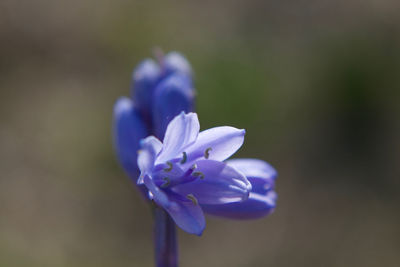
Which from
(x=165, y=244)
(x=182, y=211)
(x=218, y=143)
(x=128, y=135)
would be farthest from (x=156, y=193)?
(x=128, y=135)

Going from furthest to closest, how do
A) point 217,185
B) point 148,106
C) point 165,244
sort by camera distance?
point 148,106, point 165,244, point 217,185

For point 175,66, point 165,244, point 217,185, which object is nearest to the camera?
point 217,185

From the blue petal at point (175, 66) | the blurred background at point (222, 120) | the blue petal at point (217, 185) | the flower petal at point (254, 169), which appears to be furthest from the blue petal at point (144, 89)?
the blurred background at point (222, 120)

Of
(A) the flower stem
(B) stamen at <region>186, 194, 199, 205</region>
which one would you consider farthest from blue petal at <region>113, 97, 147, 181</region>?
(B) stamen at <region>186, 194, 199, 205</region>

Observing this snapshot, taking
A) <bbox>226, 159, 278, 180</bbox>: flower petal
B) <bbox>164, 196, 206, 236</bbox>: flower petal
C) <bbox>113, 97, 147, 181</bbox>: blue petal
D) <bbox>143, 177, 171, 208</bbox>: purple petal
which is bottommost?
<bbox>164, 196, 206, 236</bbox>: flower petal

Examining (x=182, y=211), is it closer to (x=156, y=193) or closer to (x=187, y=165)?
(x=156, y=193)

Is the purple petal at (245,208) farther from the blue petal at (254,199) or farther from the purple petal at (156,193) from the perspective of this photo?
the purple petal at (156,193)

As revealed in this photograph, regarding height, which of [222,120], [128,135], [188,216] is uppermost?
[222,120]

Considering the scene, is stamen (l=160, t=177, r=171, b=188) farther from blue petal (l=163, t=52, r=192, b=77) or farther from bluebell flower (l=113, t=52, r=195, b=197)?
blue petal (l=163, t=52, r=192, b=77)
